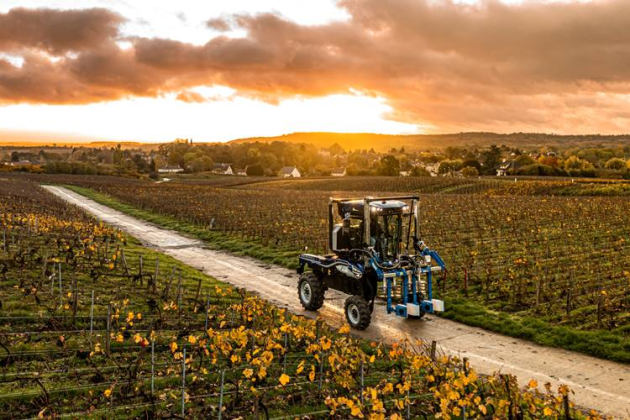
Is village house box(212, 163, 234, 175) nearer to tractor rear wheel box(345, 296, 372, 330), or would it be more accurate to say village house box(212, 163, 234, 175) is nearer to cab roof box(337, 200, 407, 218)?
cab roof box(337, 200, 407, 218)

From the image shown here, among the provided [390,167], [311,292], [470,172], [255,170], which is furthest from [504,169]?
[311,292]

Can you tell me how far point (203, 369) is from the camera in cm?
905

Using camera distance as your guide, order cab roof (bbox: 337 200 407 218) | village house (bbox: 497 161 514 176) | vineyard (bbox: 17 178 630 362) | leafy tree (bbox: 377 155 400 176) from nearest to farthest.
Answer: cab roof (bbox: 337 200 407 218) < vineyard (bbox: 17 178 630 362) < village house (bbox: 497 161 514 176) < leafy tree (bbox: 377 155 400 176)

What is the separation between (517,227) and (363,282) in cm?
1880

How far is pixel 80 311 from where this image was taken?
1272cm

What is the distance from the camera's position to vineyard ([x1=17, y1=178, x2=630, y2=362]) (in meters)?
14.1

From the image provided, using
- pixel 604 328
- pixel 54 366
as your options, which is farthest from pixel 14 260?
pixel 604 328

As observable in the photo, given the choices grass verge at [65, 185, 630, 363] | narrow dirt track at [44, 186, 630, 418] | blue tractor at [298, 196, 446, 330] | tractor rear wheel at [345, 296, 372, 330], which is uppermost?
blue tractor at [298, 196, 446, 330]

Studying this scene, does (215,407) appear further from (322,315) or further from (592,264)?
(592,264)

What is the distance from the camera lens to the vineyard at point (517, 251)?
14.1 meters

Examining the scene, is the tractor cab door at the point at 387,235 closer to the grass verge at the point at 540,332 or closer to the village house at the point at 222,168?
the grass verge at the point at 540,332

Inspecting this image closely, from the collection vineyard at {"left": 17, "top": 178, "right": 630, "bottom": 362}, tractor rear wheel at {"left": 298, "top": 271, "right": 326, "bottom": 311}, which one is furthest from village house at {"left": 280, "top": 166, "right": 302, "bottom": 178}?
tractor rear wheel at {"left": 298, "top": 271, "right": 326, "bottom": 311}

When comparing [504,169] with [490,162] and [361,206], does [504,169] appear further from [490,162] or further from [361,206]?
[361,206]

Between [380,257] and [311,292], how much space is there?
2.87m
